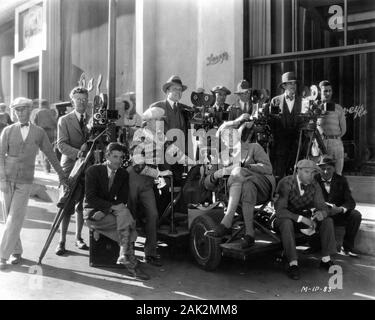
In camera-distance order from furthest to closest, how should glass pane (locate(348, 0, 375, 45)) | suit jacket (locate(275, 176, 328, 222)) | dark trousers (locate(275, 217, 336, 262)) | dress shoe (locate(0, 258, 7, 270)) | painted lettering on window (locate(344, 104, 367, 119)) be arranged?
painted lettering on window (locate(344, 104, 367, 119)) → glass pane (locate(348, 0, 375, 45)) → suit jacket (locate(275, 176, 328, 222)) → dress shoe (locate(0, 258, 7, 270)) → dark trousers (locate(275, 217, 336, 262))

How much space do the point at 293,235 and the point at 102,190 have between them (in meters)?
2.13

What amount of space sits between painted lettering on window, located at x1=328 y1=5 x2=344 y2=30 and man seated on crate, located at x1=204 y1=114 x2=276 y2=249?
4.11m

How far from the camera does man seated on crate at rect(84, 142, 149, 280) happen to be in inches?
189

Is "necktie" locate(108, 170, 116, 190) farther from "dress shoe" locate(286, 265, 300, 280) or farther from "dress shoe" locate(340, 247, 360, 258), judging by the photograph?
"dress shoe" locate(340, 247, 360, 258)

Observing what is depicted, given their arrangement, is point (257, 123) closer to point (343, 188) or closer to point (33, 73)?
point (343, 188)

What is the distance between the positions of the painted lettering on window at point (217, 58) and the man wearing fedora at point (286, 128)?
2.80m

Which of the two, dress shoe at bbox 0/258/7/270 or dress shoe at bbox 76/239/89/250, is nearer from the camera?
dress shoe at bbox 0/258/7/270

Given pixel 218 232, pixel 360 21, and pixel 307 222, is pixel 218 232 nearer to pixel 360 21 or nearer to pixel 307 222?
pixel 307 222

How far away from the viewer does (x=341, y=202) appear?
225 inches

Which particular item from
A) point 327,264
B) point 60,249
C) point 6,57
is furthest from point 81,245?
point 6,57

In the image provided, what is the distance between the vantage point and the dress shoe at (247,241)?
4723 millimetres

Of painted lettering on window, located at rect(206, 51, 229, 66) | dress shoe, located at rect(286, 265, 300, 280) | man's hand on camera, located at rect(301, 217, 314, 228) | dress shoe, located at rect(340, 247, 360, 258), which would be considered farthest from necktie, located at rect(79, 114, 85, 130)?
painted lettering on window, located at rect(206, 51, 229, 66)

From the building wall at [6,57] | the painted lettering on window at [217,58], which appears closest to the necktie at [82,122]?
the painted lettering on window at [217,58]

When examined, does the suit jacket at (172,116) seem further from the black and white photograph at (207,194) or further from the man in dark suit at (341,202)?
the man in dark suit at (341,202)
